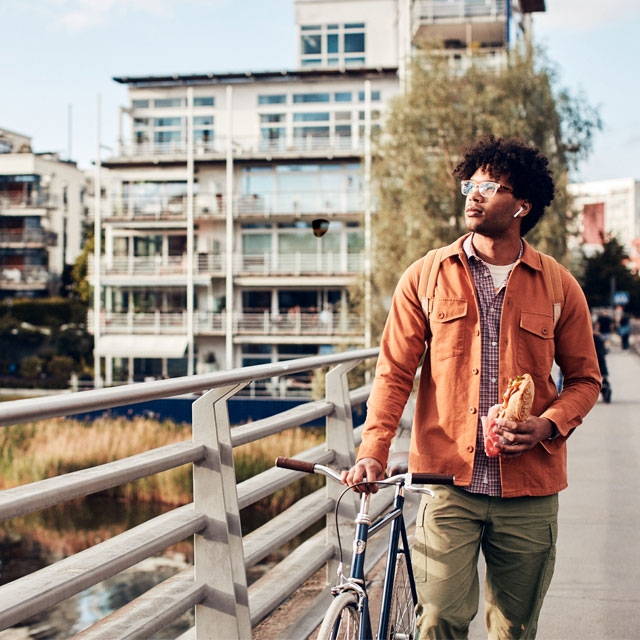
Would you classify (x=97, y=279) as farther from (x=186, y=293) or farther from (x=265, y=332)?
(x=265, y=332)

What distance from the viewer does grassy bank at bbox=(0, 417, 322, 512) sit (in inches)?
559

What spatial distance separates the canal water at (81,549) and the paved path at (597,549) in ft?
14.6

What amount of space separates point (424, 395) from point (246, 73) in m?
43.5

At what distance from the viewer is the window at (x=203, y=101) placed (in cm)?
4522

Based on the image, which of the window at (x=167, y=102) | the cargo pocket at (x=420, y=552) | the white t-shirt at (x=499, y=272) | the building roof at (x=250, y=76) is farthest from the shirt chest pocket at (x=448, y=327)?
the window at (x=167, y=102)

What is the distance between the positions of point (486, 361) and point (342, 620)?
90 centimetres

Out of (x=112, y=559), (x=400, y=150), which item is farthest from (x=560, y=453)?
(x=400, y=150)

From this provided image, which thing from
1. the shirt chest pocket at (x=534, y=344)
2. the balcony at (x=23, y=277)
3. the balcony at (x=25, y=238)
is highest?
the balcony at (x=25, y=238)

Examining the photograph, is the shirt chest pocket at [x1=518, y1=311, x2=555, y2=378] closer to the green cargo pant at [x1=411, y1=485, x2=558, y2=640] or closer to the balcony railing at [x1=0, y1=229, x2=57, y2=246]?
the green cargo pant at [x1=411, y1=485, x2=558, y2=640]

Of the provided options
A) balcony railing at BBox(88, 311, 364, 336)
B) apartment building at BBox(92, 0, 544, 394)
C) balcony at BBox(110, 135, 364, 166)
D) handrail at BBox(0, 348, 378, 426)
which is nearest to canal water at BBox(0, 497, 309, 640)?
handrail at BBox(0, 348, 378, 426)

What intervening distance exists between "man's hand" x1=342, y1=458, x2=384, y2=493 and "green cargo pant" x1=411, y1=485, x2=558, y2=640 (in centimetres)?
27

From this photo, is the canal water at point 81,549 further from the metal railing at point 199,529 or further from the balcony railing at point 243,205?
the balcony railing at point 243,205

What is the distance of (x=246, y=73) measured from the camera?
44.2 m

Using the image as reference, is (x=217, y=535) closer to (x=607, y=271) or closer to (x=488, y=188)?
(x=488, y=188)
